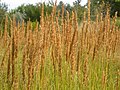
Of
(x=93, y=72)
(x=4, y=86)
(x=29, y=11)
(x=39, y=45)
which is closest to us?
(x=39, y=45)

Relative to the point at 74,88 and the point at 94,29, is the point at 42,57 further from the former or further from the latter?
the point at 94,29

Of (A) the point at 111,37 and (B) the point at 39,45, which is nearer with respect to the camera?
(B) the point at 39,45

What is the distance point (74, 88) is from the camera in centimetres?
270

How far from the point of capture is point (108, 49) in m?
2.92

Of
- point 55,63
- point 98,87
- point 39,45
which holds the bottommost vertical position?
point 98,87

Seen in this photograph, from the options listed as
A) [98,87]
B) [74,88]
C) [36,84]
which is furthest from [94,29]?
[36,84]

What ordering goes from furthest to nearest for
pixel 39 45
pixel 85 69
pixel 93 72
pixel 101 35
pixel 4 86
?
pixel 93 72 → pixel 101 35 → pixel 4 86 → pixel 85 69 → pixel 39 45

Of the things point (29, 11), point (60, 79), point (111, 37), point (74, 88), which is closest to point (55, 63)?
point (60, 79)

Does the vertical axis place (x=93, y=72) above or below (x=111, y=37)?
below

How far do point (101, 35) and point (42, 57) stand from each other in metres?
1.00

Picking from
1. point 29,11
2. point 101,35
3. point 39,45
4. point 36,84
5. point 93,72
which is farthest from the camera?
point 29,11

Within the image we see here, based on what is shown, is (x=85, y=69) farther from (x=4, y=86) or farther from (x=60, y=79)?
(x=4, y=86)

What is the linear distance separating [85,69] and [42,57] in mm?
317

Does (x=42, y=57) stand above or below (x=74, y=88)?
above
